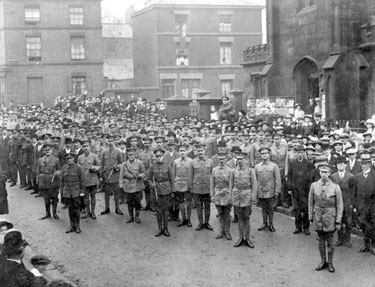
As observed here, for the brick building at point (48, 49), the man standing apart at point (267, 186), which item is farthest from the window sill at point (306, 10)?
the brick building at point (48, 49)

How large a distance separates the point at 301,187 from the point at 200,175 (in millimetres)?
2431

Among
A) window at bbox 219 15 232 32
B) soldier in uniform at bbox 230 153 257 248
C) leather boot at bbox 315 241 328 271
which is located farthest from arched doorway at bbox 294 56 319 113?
window at bbox 219 15 232 32

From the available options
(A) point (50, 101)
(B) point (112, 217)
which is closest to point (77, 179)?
(B) point (112, 217)

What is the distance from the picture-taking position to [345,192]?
11258 millimetres

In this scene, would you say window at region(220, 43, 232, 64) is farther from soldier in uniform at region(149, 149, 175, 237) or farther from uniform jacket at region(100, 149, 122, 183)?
soldier in uniform at region(149, 149, 175, 237)

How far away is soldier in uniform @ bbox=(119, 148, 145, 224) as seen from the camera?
13.8 meters

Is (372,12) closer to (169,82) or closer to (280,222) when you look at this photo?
(280,222)

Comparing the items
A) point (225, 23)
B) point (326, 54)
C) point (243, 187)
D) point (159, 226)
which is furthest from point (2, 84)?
point (243, 187)

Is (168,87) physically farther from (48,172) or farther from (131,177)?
(131,177)

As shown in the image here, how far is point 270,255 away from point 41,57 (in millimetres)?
36800

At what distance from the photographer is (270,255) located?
35.6 ft

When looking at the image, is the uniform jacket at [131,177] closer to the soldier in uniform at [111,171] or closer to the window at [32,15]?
the soldier in uniform at [111,171]

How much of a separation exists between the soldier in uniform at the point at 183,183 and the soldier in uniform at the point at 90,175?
233 centimetres

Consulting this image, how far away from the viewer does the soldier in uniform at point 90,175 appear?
14469 millimetres
